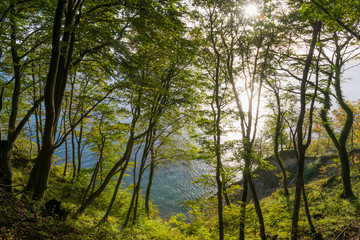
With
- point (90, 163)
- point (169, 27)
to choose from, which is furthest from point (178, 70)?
point (90, 163)

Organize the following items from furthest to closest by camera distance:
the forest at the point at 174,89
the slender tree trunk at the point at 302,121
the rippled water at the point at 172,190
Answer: the rippled water at the point at 172,190, the slender tree trunk at the point at 302,121, the forest at the point at 174,89

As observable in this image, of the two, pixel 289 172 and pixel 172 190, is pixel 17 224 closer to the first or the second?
pixel 289 172

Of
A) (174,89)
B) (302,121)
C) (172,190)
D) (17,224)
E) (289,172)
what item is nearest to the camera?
(17,224)

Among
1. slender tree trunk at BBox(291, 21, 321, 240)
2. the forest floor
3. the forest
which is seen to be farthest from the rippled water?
the forest floor

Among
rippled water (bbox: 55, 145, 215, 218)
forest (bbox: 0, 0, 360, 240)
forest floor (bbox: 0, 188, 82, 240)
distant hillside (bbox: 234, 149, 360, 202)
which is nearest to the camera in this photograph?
forest floor (bbox: 0, 188, 82, 240)

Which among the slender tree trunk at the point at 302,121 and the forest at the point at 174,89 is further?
the slender tree trunk at the point at 302,121

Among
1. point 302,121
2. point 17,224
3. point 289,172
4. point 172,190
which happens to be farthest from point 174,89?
point 172,190

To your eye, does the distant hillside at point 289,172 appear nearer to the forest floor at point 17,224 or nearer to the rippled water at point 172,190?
the rippled water at point 172,190

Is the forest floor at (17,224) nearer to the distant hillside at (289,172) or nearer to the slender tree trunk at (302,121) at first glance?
the slender tree trunk at (302,121)

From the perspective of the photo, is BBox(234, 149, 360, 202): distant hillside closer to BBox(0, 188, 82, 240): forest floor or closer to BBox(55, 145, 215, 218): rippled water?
BBox(55, 145, 215, 218): rippled water

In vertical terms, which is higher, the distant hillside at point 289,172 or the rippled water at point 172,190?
the distant hillside at point 289,172

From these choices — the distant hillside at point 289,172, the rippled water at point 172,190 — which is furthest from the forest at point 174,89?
the rippled water at point 172,190

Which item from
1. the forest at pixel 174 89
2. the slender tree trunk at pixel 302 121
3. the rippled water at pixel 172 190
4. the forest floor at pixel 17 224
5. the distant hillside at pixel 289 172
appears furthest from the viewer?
the rippled water at pixel 172 190

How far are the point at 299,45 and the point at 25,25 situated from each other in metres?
11.6
